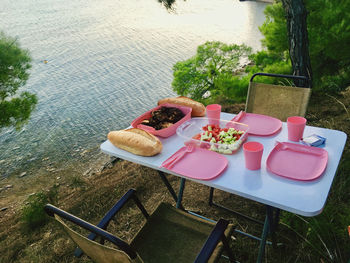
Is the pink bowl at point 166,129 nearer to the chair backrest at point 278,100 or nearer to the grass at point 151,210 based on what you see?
the chair backrest at point 278,100

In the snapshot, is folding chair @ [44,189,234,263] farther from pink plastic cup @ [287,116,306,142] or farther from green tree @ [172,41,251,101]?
green tree @ [172,41,251,101]

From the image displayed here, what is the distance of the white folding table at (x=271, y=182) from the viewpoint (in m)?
1.25

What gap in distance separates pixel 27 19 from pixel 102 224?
40.9 ft

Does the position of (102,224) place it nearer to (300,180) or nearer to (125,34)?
(300,180)

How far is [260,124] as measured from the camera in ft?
6.20

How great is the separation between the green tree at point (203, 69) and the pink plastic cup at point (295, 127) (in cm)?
404

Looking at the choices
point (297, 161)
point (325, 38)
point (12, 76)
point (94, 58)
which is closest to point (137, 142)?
point (297, 161)

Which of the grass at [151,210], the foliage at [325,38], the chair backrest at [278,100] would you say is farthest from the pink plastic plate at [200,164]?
the foliage at [325,38]

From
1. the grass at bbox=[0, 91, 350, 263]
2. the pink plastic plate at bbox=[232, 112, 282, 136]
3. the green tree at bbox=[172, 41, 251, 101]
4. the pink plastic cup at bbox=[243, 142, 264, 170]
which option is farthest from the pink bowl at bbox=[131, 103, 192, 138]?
the green tree at bbox=[172, 41, 251, 101]

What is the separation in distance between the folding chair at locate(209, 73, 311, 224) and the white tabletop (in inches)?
18.1

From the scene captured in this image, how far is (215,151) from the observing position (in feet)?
5.39

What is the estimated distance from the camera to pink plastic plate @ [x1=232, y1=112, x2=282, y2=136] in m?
1.80

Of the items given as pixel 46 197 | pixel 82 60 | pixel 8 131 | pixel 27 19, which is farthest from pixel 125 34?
pixel 46 197

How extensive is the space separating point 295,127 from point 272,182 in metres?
0.43
